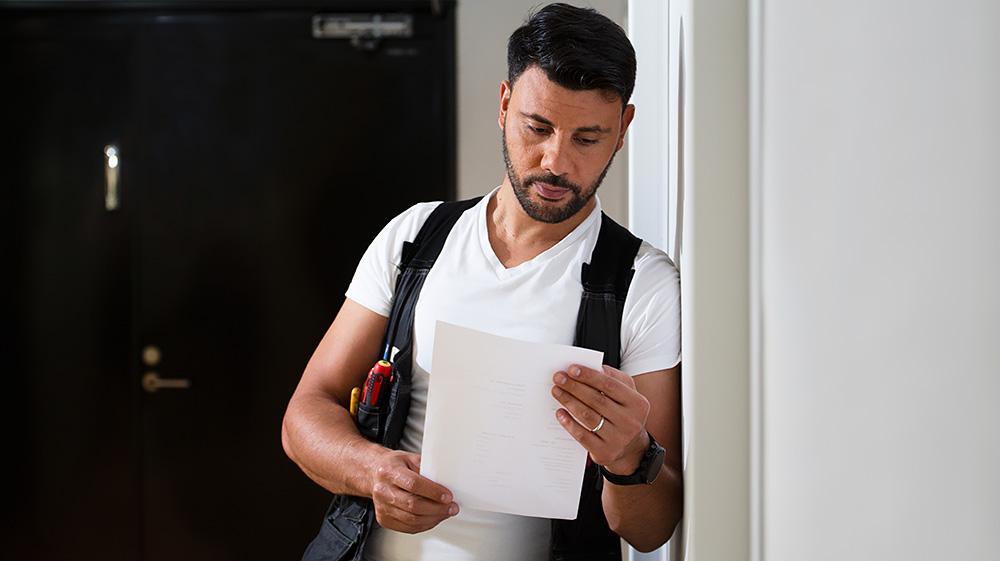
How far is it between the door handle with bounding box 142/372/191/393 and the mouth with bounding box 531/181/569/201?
2237 millimetres

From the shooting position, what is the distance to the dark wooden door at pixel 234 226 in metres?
3.15

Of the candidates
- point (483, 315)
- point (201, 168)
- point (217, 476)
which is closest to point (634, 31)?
point (483, 315)

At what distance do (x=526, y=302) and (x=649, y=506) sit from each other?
0.34m

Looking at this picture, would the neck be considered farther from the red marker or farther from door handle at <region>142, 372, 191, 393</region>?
door handle at <region>142, 372, 191, 393</region>

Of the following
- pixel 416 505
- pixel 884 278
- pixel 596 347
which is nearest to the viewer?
pixel 884 278

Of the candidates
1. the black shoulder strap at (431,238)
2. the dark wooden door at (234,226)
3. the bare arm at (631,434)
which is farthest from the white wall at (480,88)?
the bare arm at (631,434)

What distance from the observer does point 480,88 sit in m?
3.12

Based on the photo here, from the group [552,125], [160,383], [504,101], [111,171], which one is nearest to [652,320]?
[552,125]

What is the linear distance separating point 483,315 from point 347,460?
0.28 metres

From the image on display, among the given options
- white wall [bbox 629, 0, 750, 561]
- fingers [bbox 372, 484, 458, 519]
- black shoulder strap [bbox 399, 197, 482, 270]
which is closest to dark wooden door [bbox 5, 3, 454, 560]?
black shoulder strap [bbox 399, 197, 482, 270]

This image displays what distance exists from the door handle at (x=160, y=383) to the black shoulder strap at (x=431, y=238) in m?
2.02

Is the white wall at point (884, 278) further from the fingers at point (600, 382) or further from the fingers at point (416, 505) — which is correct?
the fingers at point (416, 505)

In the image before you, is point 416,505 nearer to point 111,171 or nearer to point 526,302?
point 526,302

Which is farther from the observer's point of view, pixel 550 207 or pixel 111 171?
pixel 111 171
